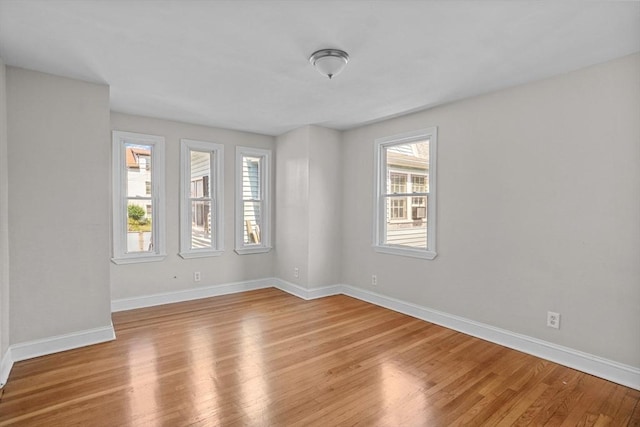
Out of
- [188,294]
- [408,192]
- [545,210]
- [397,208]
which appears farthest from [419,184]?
[188,294]

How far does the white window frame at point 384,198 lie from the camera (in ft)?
12.6

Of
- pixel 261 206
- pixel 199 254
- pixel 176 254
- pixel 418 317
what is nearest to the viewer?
pixel 418 317

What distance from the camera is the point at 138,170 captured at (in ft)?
14.1

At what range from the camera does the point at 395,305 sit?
4277 millimetres

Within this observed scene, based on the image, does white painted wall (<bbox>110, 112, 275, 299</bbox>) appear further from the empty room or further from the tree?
the tree

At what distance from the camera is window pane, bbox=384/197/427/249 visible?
4.07 metres

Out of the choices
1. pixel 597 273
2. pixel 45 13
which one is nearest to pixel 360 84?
pixel 45 13

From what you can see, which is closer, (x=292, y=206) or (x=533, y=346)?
(x=533, y=346)

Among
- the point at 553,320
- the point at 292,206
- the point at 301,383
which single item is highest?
the point at 292,206

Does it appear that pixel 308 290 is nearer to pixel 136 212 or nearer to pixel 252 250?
pixel 252 250

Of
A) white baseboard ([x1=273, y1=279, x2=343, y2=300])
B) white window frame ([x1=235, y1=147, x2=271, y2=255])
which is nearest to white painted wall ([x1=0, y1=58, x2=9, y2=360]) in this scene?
white window frame ([x1=235, y1=147, x2=271, y2=255])

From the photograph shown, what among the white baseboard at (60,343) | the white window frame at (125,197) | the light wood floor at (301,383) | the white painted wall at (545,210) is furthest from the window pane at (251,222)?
the white painted wall at (545,210)

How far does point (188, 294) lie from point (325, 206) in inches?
92.3

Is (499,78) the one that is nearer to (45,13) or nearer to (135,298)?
(45,13)
